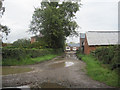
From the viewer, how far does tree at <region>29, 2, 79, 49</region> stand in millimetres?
29906

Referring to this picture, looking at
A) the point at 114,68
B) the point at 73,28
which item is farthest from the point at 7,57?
the point at 73,28

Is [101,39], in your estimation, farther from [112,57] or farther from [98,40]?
[112,57]

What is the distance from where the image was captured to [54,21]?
2941cm

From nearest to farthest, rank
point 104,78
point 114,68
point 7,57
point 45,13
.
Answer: point 104,78, point 114,68, point 7,57, point 45,13

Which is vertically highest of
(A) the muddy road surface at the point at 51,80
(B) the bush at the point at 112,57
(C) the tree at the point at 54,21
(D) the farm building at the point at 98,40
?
(C) the tree at the point at 54,21

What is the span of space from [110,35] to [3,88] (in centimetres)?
2999

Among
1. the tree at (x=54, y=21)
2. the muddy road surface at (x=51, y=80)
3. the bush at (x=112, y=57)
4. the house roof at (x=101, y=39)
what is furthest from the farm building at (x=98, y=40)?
the muddy road surface at (x=51, y=80)

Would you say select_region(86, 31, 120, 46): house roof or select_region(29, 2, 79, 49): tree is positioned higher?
select_region(29, 2, 79, 49): tree

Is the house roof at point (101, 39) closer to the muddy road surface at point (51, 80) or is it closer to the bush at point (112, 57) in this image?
the bush at point (112, 57)

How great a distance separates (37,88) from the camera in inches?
241

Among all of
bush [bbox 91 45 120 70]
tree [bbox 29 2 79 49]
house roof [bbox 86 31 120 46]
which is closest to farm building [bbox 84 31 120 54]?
house roof [bbox 86 31 120 46]

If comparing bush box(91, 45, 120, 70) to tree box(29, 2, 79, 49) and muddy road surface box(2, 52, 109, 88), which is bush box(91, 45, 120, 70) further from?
tree box(29, 2, 79, 49)

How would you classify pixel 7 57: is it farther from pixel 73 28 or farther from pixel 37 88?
pixel 73 28

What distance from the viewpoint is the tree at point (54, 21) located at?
2991 centimetres
